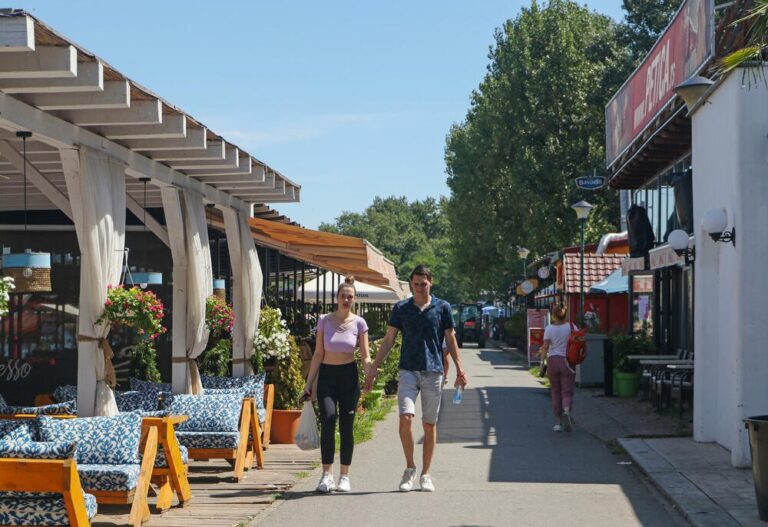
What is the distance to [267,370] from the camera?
14805 mm

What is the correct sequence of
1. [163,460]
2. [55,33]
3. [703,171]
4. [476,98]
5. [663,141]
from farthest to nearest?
1. [476,98]
2. [663,141]
3. [703,171]
4. [163,460]
5. [55,33]

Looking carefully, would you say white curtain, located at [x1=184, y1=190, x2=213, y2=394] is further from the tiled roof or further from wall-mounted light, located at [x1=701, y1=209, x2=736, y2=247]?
the tiled roof

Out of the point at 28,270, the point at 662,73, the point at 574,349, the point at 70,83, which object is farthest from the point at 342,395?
the point at 662,73

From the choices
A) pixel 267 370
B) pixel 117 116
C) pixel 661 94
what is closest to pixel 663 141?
pixel 661 94

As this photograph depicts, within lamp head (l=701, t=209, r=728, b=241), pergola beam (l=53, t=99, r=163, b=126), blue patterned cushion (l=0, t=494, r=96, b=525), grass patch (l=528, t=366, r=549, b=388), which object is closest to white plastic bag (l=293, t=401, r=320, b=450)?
pergola beam (l=53, t=99, r=163, b=126)

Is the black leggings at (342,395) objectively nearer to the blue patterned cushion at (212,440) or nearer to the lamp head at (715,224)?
the blue patterned cushion at (212,440)

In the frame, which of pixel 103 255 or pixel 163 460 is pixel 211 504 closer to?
pixel 163 460

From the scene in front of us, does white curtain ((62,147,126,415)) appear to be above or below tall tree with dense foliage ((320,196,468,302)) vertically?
below

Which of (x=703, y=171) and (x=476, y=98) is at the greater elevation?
(x=476, y=98)

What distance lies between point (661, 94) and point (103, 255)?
13.4 metres

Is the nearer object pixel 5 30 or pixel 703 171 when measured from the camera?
pixel 5 30

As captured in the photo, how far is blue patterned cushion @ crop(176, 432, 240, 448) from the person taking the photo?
10742 millimetres

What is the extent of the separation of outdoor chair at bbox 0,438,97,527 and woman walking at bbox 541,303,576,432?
8.91 m

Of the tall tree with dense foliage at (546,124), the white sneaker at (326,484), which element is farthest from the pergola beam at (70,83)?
the tall tree with dense foliage at (546,124)
